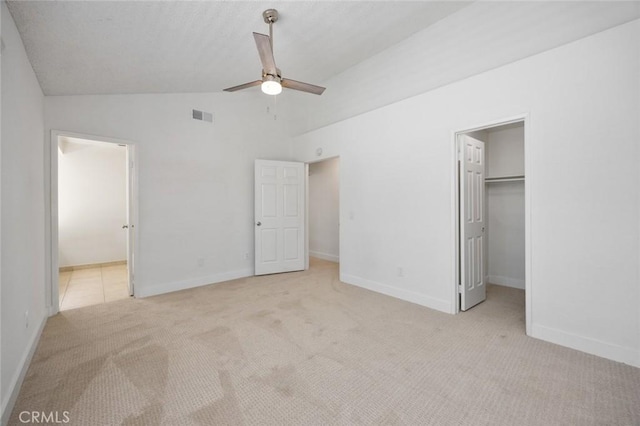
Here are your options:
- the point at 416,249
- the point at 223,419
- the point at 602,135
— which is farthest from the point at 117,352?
the point at 602,135

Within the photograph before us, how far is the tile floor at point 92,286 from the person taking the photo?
388cm

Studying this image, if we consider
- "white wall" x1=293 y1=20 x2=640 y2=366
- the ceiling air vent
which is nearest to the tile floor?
the ceiling air vent

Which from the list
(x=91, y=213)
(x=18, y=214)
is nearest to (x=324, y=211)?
(x=91, y=213)

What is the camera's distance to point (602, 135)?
2330 millimetres

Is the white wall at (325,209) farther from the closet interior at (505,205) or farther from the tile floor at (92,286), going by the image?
the tile floor at (92,286)

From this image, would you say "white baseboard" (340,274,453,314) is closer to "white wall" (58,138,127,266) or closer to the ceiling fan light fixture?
the ceiling fan light fixture

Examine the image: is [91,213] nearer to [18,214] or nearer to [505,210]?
[18,214]

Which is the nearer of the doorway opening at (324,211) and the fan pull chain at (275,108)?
the fan pull chain at (275,108)

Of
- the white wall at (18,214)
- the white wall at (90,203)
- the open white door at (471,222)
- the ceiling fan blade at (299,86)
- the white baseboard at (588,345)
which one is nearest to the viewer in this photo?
the white wall at (18,214)

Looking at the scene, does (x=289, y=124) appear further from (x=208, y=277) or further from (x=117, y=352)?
(x=117, y=352)

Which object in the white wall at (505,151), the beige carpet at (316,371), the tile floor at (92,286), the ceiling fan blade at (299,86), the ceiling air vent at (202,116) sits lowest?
the beige carpet at (316,371)

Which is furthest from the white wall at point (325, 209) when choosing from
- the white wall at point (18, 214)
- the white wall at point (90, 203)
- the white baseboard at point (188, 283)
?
the white wall at point (18, 214)

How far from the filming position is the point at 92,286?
4.59 metres
